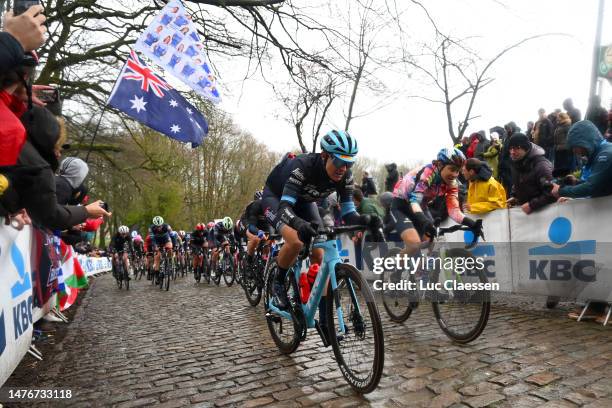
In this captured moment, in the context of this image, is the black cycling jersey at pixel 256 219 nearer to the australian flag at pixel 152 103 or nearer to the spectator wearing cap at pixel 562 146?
the australian flag at pixel 152 103

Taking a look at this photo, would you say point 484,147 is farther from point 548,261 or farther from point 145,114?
point 145,114

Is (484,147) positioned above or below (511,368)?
above

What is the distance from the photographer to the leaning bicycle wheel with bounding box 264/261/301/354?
4.49m

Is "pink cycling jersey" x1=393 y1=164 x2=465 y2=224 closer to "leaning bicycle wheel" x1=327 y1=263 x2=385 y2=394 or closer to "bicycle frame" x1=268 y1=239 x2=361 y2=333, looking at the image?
"bicycle frame" x1=268 y1=239 x2=361 y2=333

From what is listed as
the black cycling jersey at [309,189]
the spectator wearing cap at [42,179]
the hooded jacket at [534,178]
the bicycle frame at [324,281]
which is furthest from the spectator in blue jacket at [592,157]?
the spectator wearing cap at [42,179]

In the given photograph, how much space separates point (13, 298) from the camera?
3.05m

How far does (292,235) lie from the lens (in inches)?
169

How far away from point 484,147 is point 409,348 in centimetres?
681

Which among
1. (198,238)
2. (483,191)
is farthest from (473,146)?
(198,238)

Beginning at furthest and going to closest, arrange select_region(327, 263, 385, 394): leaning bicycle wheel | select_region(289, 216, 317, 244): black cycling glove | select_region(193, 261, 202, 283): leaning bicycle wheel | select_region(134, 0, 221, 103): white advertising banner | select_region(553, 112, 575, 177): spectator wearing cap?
1. select_region(193, 261, 202, 283): leaning bicycle wheel
2. select_region(553, 112, 575, 177): spectator wearing cap
3. select_region(134, 0, 221, 103): white advertising banner
4. select_region(289, 216, 317, 244): black cycling glove
5. select_region(327, 263, 385, 394): leaning bicycle wheel

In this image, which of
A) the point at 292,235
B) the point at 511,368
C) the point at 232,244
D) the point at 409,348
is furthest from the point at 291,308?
the point at 232,244

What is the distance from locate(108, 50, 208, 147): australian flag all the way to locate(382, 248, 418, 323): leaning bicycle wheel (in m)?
3.90

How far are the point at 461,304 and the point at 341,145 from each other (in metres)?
2.22

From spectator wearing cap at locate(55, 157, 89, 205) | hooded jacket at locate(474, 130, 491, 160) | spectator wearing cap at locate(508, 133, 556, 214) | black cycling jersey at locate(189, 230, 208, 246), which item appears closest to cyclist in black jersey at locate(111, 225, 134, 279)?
black cycling jersey at locate(189, 230, 208, 246)
